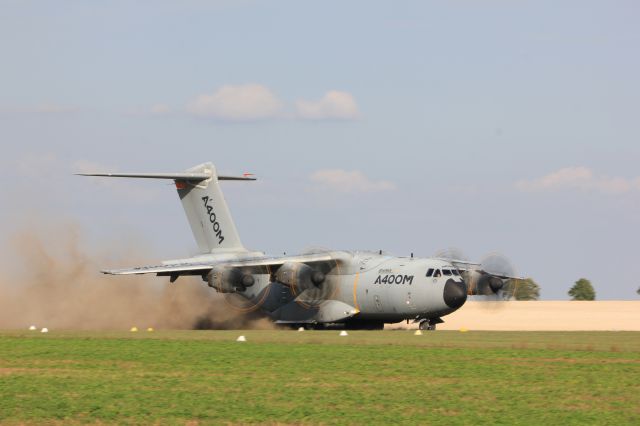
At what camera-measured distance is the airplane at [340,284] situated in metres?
55.4

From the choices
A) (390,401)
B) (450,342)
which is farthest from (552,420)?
(450,342)

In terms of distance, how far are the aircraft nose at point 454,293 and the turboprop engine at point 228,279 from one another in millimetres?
10302

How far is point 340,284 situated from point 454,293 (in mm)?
7185

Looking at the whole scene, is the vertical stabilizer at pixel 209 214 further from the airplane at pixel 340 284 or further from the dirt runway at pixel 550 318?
the dirt runway at pixel 550 318

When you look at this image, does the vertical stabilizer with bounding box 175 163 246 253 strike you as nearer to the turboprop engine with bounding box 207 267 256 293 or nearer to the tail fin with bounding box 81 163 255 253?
the tail fin with bounding box 81 163 255 253

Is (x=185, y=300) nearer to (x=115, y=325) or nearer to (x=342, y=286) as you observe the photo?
(x=115, y=325)

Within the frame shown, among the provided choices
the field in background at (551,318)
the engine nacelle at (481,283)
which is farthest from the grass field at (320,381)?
the field in background at (551,318)

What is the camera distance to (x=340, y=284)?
193 feet

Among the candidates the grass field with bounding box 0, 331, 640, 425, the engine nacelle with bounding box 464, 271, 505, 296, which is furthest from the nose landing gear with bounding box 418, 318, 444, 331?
the grass field with bounding box 0, 331, 640, 425

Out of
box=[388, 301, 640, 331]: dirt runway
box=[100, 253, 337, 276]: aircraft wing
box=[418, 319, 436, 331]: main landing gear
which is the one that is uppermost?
box=[100, 253, 337, 276]: aircraft wing

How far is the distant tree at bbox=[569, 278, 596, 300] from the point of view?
13450cm

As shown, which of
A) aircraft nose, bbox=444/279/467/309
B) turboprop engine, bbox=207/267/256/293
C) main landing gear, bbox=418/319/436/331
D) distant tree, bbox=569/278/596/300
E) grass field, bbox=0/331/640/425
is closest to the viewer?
grass field, bbox=0/331/640/425

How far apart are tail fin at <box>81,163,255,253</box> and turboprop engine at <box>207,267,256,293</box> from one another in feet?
24.5

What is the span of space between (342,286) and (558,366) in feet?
88.4
